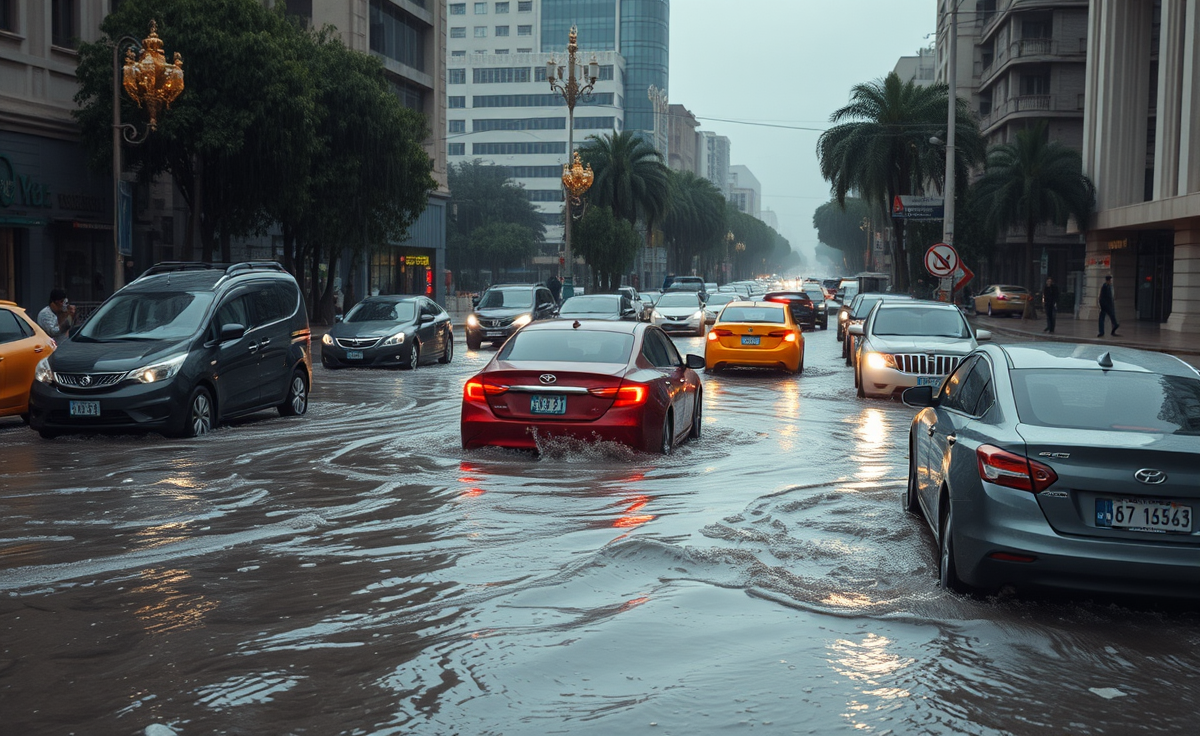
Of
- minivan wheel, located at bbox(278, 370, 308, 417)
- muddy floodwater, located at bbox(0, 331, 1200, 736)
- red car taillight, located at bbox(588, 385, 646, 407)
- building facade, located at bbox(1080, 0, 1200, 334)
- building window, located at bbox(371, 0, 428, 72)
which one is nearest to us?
muddy floodwater, located at bbox(0, 331, 1200, 736)

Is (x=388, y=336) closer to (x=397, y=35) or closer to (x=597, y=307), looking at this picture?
(x=597, y=307)

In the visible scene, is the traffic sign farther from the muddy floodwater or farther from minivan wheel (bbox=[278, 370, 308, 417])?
the muddy floodwater

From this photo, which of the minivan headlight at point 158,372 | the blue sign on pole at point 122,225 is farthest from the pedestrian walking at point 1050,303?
the minivan headlight at point 158,372

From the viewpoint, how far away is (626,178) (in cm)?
6919

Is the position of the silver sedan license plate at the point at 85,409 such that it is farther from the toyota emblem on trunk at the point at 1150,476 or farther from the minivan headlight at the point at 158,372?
the toyota emblem on trunk at the point at 1150,476

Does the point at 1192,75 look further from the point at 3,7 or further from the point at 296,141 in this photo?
the point at 3,7

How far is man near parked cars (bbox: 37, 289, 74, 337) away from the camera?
1834 centimetres

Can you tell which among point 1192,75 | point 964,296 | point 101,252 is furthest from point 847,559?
point 964,296

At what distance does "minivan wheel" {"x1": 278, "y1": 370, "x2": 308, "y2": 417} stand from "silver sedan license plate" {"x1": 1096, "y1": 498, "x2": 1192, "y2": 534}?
12089 mm

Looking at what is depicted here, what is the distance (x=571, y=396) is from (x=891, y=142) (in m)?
44.9

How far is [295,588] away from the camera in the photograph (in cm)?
669

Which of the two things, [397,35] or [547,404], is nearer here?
[547,404]

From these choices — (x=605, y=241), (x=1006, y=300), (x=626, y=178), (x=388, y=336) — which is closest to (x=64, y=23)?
(x=388, y=336)

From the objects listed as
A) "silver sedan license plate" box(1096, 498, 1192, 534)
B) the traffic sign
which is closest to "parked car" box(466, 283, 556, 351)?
the traffic sign
